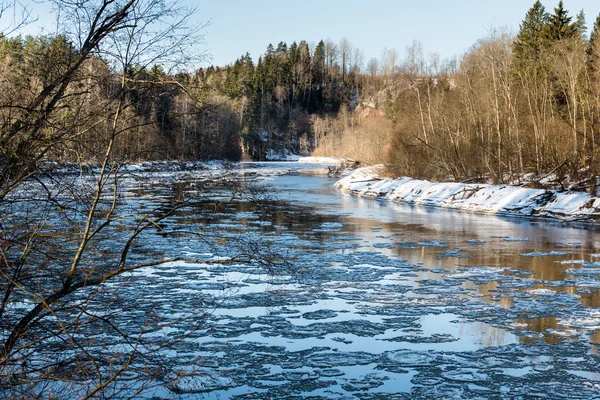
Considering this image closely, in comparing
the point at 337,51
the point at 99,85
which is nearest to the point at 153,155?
the point at 99,85

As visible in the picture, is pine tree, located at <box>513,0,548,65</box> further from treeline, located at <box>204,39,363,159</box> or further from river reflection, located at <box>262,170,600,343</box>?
treeline, located at <box>204,39,363,159</box>

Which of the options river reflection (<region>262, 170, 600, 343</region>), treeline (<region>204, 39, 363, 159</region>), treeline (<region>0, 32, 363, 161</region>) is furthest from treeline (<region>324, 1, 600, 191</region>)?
treeline (<region>204, 39, 363, 159</region>)

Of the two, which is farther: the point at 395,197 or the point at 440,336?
the point at 395,197

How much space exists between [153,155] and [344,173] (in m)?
53.6

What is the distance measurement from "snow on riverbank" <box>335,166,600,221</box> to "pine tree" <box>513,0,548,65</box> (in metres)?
14.9

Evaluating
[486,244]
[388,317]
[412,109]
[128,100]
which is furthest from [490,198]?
[128,100]

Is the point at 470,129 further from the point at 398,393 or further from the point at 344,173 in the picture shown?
the point at 398,393

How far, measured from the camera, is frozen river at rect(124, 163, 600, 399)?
658 centimetres

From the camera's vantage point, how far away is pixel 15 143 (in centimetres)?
521

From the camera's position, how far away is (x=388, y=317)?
9195 mm

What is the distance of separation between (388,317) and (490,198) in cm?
1975

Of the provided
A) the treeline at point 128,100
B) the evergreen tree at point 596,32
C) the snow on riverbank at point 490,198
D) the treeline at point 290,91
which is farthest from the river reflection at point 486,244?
the treeline at point 290,91

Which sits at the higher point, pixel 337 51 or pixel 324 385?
pixel 337 51

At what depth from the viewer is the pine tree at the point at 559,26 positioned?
4322 centimetres
